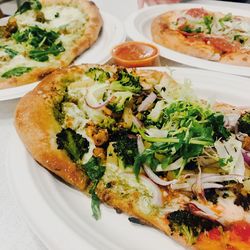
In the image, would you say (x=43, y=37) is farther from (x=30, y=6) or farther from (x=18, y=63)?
(x=30, y=6)

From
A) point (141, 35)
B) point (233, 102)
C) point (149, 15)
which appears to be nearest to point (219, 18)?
point (149, 15)

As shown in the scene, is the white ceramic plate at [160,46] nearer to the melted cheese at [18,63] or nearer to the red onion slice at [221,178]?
the melted cheese at [18,63]

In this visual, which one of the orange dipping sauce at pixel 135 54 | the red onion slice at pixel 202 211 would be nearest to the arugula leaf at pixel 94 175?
the red onion slice at pixel 202 211

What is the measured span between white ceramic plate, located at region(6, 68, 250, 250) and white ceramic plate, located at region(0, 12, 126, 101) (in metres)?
0.71

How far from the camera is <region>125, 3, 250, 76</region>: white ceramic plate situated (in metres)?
3.12

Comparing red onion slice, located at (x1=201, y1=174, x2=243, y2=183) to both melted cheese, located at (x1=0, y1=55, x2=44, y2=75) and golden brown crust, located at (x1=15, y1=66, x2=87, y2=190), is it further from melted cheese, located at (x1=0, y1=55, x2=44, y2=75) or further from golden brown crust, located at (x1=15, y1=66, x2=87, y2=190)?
melted cheese, located at (x1=0, y1=55, x2=44, y2=75)

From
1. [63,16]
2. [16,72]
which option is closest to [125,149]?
[16,72]

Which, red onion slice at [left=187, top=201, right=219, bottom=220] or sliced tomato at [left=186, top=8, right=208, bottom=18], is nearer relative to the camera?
red onion slice at [left=187, top=201, right=219, bottom=220]

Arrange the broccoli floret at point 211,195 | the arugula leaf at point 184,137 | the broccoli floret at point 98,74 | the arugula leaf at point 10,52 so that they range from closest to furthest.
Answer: the broccoli floret at point 211,195, the arugula leaf at point 184,137, the broccoli floret at point 98,74, the arugula leaf at point 10,52

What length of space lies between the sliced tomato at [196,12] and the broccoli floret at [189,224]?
3.00 m

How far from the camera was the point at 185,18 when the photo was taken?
423 cm

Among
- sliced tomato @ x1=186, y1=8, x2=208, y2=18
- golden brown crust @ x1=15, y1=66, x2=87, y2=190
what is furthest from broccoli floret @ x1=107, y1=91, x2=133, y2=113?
sliced tomato @ x1=186, y1=8, x2=208, y2=18

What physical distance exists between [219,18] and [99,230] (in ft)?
10.3

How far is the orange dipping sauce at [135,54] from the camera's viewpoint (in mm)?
3066
